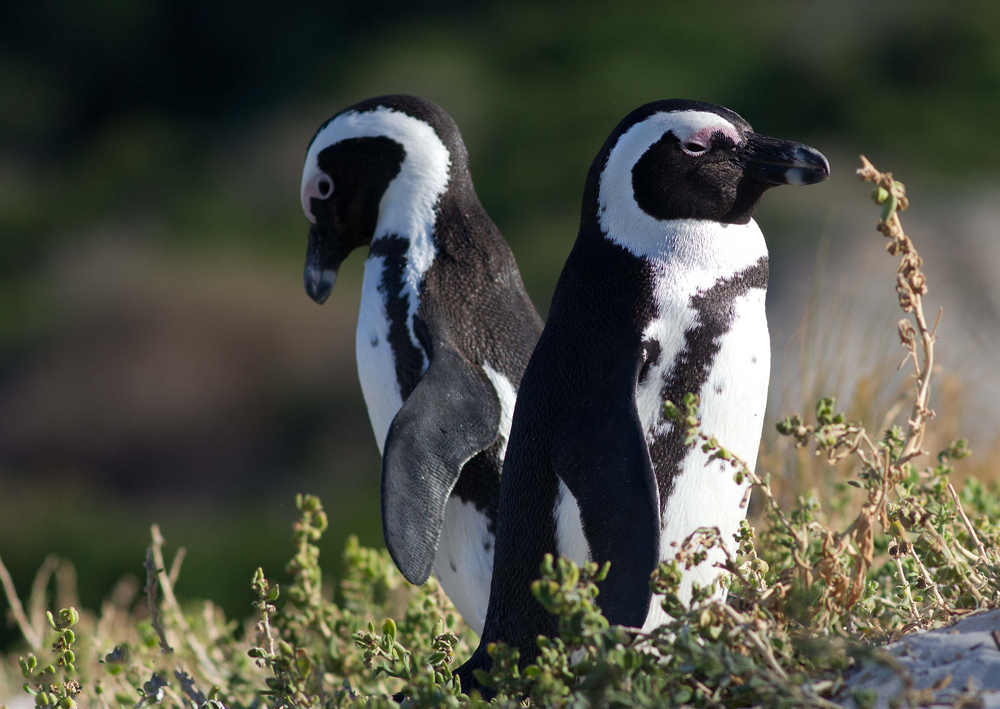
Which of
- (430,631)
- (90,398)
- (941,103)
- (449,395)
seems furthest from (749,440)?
(941,103)

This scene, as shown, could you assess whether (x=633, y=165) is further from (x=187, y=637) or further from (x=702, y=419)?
(x=187, y=637)

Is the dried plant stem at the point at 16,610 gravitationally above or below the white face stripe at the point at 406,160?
below

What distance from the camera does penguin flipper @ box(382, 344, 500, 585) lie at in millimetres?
1684

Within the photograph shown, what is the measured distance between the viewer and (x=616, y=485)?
139 centimetres

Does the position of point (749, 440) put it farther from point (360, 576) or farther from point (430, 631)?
point (360, 576)

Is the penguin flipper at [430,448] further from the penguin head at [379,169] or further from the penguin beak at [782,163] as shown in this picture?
the penguin beak at [782,163]

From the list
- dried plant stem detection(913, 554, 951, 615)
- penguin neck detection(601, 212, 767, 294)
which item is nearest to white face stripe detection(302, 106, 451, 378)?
penguin neck detection(601, 212, 767, 294)

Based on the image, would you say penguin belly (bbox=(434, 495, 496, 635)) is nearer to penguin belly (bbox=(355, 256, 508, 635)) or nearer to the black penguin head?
penguin belly (bbox=(355, 256, 508, 635))

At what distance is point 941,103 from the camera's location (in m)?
14.4

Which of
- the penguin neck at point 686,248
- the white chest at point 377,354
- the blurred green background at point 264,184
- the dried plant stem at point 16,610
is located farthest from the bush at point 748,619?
the blurred green background at point 264,184

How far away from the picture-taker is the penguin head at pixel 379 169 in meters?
2.02

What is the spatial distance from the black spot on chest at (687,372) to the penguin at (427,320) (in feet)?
1.27

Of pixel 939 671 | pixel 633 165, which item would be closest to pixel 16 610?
pixel 633 165

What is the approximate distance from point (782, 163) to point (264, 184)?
13607 millimetres
